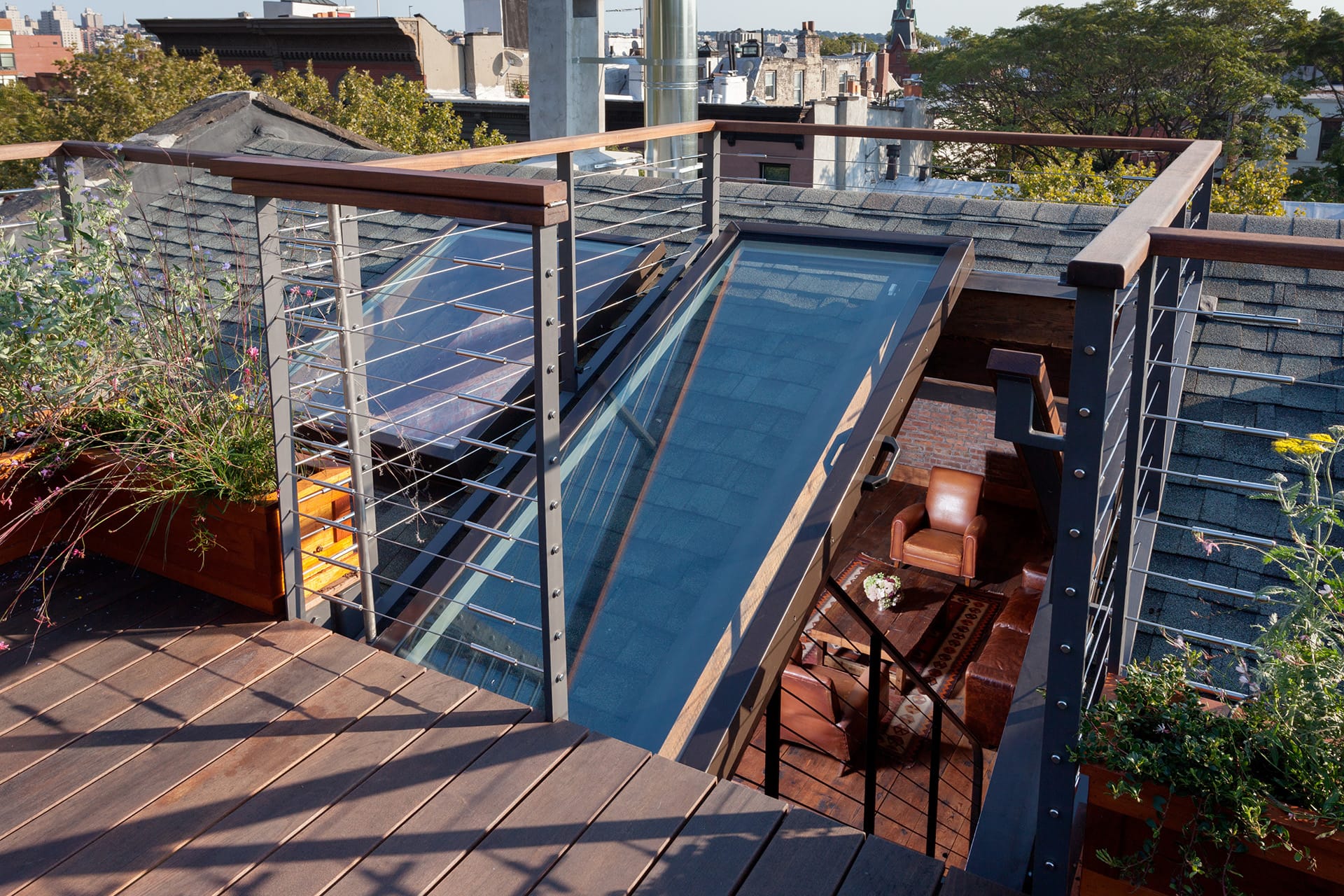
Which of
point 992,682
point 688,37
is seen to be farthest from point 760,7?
point 992,682

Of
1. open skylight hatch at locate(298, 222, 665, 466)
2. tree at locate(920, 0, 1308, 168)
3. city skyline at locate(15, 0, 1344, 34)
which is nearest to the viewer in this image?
open skylight hatch at locate(298, 222, 665, 466)

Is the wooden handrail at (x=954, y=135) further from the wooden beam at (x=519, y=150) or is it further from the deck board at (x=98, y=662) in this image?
the deck board at (x=98, y=662)

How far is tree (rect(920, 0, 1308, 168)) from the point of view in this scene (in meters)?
21.8

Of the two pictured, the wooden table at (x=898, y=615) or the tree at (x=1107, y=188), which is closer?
the wooden table at (x=898, y=615)

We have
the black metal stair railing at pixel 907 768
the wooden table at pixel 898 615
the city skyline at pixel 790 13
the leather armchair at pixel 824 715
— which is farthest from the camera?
the city skyline at pixel 790 13

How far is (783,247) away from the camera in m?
4.26

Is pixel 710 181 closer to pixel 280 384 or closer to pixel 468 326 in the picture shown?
pixel 468 326

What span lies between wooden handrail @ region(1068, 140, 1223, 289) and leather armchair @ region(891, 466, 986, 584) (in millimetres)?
7163

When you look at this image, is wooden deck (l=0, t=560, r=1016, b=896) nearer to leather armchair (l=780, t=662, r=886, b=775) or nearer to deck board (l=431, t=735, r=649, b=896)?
deck board (l=431, t=735, r=649, b=896)

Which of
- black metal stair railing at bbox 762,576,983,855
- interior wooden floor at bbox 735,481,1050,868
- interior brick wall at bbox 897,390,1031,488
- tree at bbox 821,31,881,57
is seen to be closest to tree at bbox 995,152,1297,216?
interior brick wall at bbox 897,390,1031,488

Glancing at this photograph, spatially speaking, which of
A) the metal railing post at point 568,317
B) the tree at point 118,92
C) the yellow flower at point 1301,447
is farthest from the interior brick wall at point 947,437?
the tree at point 118,92

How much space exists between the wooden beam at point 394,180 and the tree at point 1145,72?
63.1 ft

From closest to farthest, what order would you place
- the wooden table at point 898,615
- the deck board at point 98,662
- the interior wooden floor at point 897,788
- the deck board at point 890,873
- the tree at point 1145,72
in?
the deck board at point 890,873
the deck board at point 98,662
the interior wooden floor at point 897,788
the wooden table at point 898,615
the tree at point 1145,72

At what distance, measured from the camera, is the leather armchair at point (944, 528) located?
922 cm
